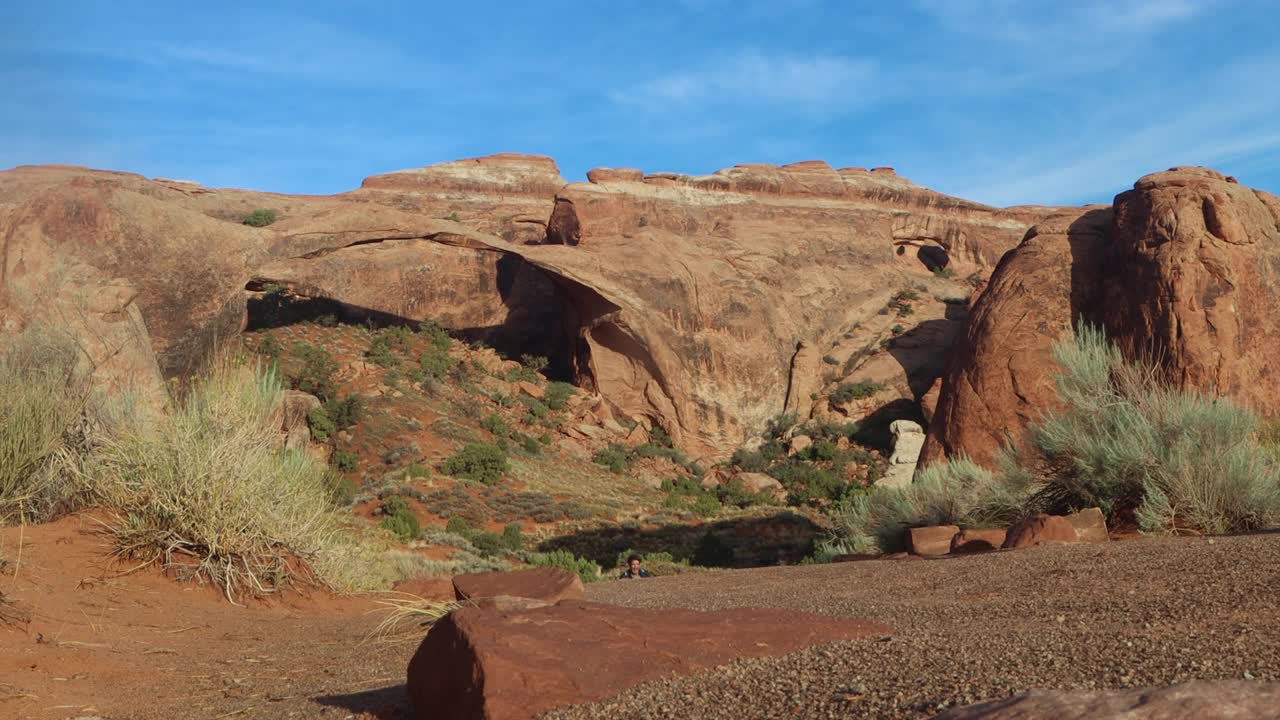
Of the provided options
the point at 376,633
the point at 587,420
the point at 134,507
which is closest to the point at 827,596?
the point at 376,633

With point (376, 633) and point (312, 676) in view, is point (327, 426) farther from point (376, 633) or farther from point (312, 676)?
point (312, 676)

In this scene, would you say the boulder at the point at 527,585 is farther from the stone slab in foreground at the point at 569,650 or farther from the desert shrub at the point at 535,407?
the desert shrub at the point at 535,407

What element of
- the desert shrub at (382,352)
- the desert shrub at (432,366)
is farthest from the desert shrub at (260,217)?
the desert shrub at (432,366)

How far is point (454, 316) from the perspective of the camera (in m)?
31.9

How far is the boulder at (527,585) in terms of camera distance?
24.0 ft

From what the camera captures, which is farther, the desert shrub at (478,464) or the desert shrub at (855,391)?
the desert shrub at (855,391)

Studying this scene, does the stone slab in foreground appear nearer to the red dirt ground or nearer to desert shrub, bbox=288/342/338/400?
the red dirt ground

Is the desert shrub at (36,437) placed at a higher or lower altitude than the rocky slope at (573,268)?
lower

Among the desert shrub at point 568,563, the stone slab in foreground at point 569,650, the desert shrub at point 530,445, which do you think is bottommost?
the desert shrub at point 568,563

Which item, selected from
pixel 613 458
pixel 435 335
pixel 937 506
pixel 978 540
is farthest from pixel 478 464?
pixel 978 540

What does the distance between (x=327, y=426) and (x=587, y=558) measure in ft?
26.1

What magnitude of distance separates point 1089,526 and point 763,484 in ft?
55.5

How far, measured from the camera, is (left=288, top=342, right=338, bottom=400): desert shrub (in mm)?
24859

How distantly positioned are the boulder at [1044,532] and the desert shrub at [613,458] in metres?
17.3
